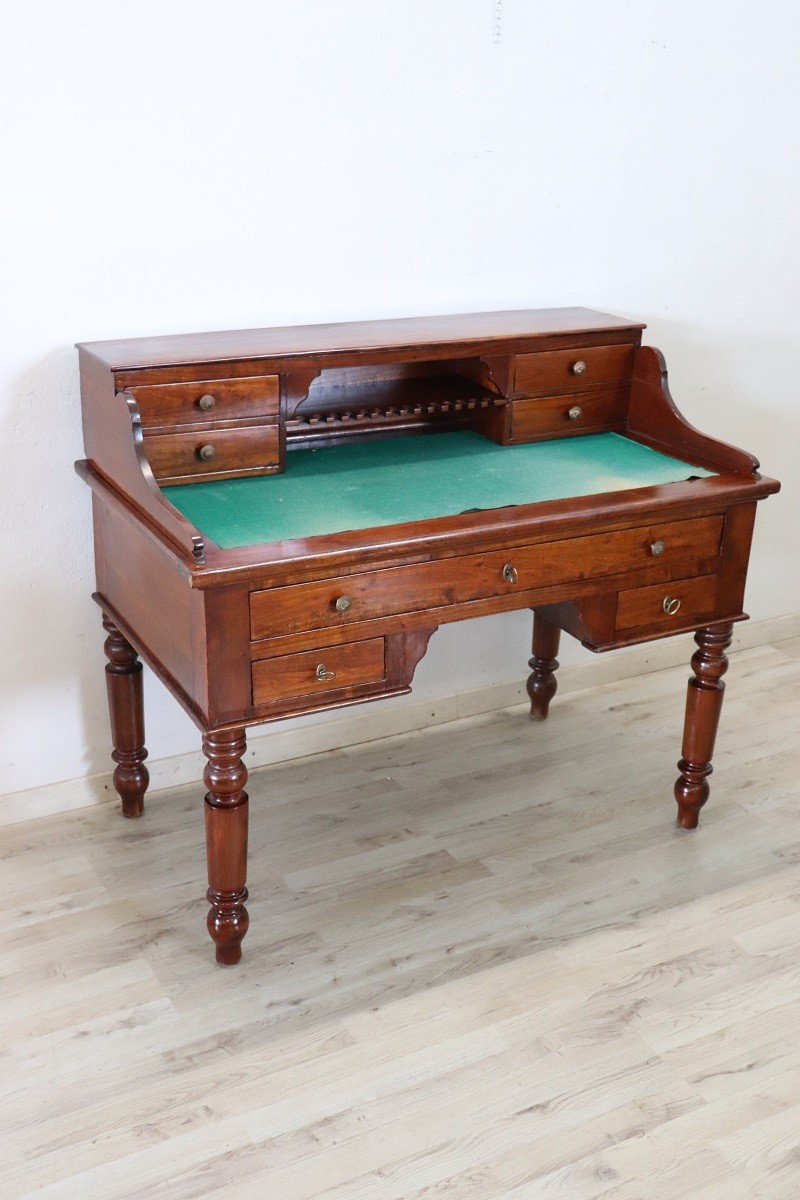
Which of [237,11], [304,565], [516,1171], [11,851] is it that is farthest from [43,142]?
[516,1171]

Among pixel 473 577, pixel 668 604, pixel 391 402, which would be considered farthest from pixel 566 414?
pixel 473 577

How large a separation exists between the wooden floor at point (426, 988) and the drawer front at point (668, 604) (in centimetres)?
52

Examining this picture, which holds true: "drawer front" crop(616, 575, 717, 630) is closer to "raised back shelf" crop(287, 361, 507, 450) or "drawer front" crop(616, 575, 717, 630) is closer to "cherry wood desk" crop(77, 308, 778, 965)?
"cherry wood desk" crop(77, 308, 778, 965)

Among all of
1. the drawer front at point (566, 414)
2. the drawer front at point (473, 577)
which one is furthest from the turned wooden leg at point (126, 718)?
the drawer front at point (566, 414)

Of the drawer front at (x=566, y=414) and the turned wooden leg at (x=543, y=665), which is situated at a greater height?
the drawer front at (x=566, y=414)

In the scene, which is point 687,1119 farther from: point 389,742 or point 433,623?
point 389,742

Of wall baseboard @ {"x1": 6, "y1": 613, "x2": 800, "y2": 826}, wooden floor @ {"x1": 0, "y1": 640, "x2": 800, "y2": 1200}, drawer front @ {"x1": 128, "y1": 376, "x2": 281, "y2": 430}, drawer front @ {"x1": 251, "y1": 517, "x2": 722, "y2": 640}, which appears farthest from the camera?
wall baseboard @ {"x1": 6, "y1": 613, "x2": 800, "y2": 826}

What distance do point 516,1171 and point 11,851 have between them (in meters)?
1.20

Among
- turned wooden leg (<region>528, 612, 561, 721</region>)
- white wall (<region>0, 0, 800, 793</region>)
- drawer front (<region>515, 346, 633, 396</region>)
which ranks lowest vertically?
turned wooden leg (<region>528, 612, 561, 721</region>)

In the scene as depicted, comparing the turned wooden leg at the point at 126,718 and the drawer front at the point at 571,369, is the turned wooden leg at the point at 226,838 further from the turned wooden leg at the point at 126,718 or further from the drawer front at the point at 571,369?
the drawer front at the point at 571,369

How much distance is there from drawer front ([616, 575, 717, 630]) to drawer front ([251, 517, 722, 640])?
2.0 inches

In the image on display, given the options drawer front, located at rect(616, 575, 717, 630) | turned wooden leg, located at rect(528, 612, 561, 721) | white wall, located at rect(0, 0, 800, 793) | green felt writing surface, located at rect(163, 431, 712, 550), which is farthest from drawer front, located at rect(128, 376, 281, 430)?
turned wooden leg, located at rect(528, 612, 561, 721)

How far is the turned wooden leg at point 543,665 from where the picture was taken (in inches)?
118

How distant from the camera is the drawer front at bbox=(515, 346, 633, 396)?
246 cm
